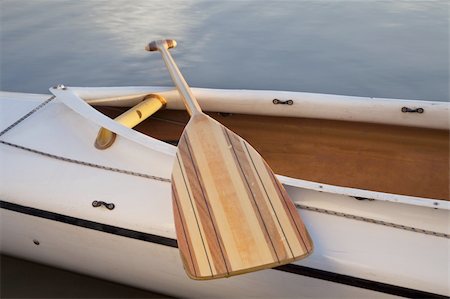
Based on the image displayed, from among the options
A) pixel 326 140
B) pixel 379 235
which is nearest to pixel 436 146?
pixel 326 140

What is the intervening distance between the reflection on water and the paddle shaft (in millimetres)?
1800

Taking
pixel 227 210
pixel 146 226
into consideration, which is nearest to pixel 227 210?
pixel 227 210

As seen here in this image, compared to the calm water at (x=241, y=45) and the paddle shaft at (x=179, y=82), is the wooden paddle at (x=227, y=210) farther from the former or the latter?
the calm water at (x=241, y=45)

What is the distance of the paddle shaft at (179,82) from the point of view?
2166 millimetres

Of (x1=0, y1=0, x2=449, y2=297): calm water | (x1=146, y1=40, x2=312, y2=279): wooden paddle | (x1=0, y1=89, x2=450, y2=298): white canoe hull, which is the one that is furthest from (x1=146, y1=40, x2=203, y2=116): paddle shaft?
(x1=0, y1=0, x2=449, y2=297): calm water

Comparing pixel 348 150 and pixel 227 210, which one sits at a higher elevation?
pixel 348 150

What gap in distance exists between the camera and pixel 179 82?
92.9 inches

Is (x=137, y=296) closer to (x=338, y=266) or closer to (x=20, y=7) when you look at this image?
(x=338, y=266)

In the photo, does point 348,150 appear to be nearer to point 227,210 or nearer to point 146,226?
point 227,210

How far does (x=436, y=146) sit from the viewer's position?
2314 millimetres

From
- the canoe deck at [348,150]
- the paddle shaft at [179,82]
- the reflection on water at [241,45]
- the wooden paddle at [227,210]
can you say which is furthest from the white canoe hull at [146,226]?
the reflection on water at [241,45]

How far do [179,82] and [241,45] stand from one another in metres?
2.96

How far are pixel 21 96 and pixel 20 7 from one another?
15.0ft

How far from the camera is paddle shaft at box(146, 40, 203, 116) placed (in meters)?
2.17
